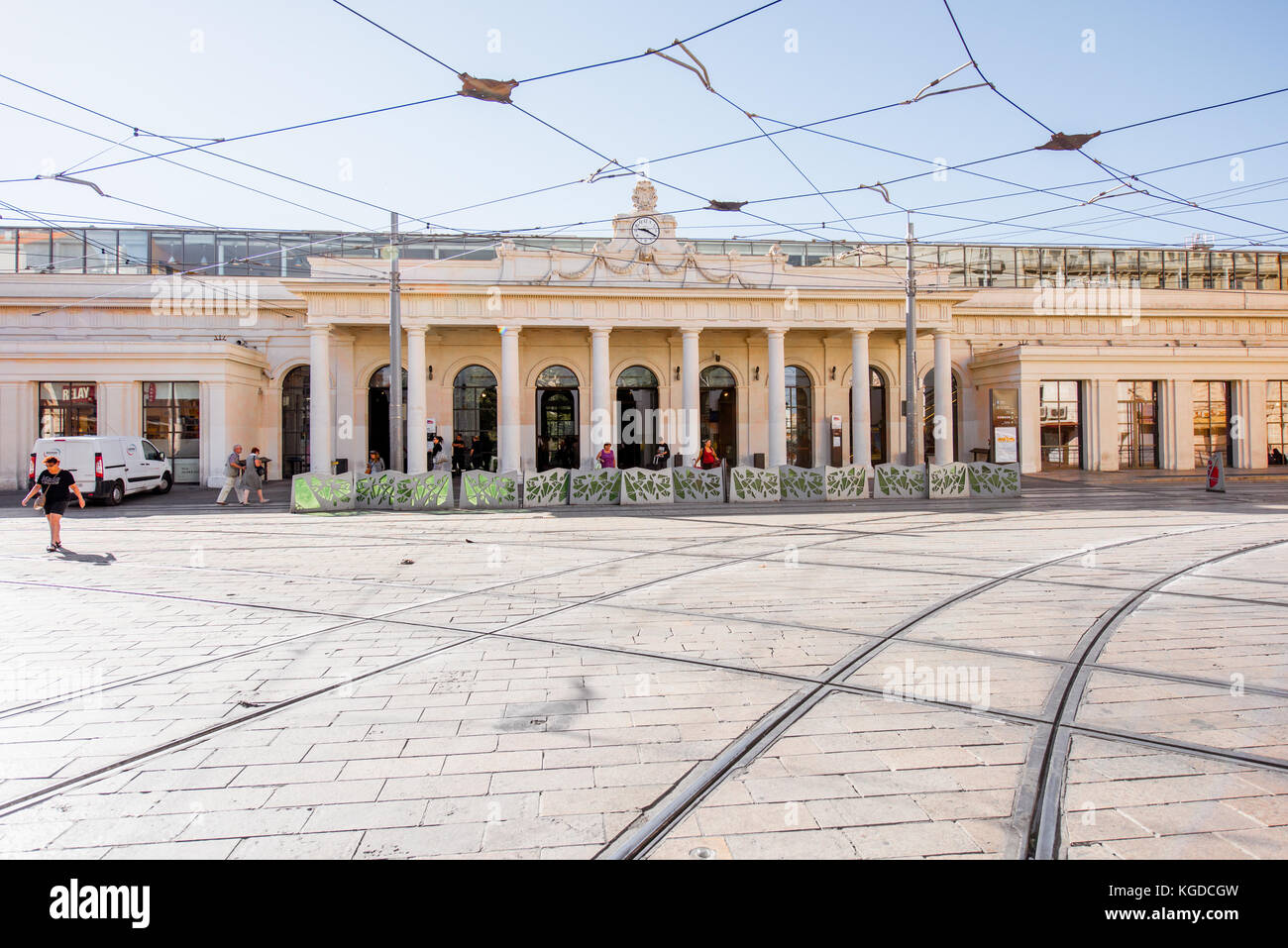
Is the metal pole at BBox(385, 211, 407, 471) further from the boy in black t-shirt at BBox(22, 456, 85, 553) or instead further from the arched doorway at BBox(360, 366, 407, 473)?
the arched doorway at BBox(360, 366, 407, 473)

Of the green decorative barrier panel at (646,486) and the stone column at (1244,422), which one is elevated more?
the stone column at (1244,422)

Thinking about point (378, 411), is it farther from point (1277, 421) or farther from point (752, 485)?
point (1277, 421)

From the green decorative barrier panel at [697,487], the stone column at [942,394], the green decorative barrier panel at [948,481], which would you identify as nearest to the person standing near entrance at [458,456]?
the green decorative barrier panel at [697,487]

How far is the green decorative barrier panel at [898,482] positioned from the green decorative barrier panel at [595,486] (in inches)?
314

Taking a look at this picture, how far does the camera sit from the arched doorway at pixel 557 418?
3366 cm

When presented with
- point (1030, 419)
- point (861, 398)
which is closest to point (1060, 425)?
point (1030, 419)

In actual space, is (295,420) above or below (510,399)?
below

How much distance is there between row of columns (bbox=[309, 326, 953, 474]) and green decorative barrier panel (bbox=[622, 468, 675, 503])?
6.81 meters

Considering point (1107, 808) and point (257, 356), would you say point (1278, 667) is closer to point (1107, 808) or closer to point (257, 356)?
point (1107, 808)

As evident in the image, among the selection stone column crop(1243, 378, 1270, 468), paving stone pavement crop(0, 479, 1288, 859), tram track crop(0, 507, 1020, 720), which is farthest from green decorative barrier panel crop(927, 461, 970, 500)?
stone column crop(1243, 378, 1270, 468)

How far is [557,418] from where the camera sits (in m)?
34.0

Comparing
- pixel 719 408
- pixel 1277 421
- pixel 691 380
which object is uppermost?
pixel 691 380

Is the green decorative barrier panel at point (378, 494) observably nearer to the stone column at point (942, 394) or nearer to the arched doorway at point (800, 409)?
the arched doorway at point (800, 409)

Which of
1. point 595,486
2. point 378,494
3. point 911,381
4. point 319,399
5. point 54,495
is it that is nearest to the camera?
point 54,495
